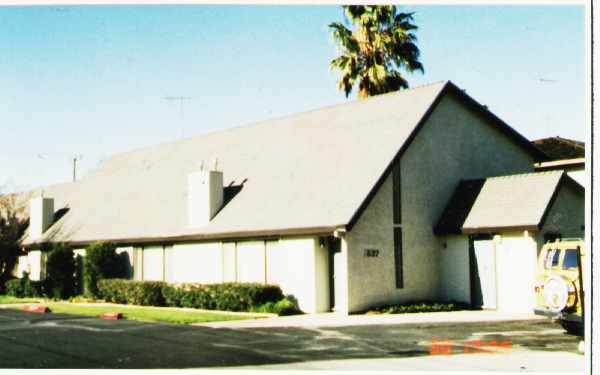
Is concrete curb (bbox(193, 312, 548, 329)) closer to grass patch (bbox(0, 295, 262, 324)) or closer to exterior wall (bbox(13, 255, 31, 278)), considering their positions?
grass patch (bbox(0, 295, 262, 324))

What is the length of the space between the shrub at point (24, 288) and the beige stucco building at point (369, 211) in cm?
504

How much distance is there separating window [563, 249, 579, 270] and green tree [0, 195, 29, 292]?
30376mm

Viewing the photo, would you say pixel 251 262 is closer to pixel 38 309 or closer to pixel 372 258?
pixel 372 258

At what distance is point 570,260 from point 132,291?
1817cm

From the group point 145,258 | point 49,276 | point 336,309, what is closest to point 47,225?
point 49,276

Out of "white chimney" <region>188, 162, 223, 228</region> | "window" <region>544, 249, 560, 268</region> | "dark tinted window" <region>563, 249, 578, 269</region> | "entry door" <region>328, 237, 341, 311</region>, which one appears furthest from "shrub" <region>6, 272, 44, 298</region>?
"dark tinted window" <region>563, 249, 578, 269</region>

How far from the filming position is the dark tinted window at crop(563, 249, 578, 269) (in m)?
15.8

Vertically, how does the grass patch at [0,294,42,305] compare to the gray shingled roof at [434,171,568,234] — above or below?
below

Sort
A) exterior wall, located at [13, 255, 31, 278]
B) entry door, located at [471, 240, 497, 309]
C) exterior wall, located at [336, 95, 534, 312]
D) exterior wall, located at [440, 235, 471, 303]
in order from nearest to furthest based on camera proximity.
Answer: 1. exterior wall, located at [336, 95, 534, 312]
2. entry door, located at [471, 240, 497, 309]
3. exterior wall, located at [440, 235, 471, 303]
4. exterior wall, located at [13, 255, 31, 278]

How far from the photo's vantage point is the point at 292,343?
52.5ft

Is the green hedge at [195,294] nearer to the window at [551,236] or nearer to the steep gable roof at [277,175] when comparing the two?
the steep gable roof at [277,175]

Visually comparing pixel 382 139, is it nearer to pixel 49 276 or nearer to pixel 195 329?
pixel 195 329

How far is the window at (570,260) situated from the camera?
15781 millimetres
